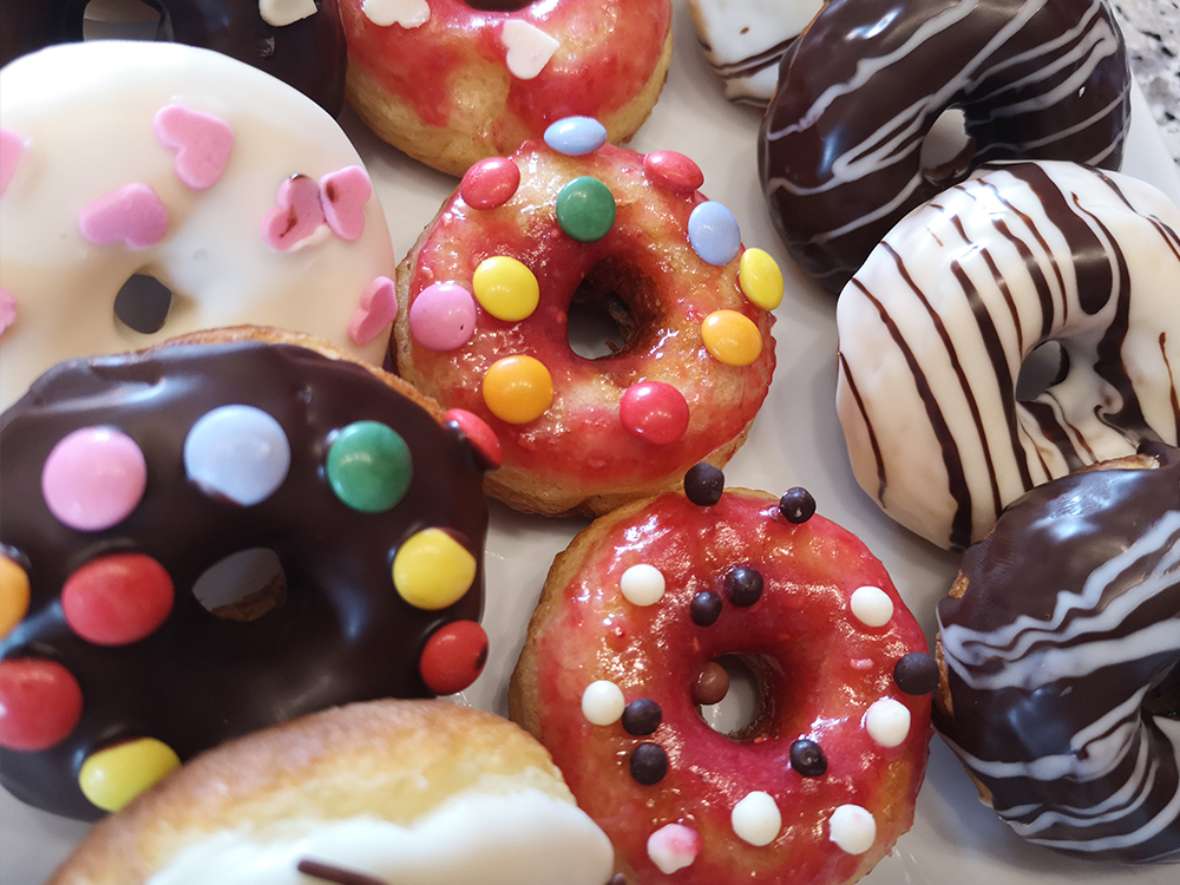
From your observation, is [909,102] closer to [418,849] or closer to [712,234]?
[712,234]

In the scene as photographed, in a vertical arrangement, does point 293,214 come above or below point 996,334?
above

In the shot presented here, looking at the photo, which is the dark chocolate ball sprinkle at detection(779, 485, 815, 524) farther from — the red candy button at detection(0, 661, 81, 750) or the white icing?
the red candy button at detection(0, 661, 81, 750)

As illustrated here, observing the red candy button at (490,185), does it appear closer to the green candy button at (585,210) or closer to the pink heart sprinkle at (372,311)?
the green candy button at (585,210)

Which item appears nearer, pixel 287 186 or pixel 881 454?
pixel 287 186

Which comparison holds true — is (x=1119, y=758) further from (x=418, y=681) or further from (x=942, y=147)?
(x=942, y=147)

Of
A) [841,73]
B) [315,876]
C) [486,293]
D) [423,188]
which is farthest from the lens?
[423,188]

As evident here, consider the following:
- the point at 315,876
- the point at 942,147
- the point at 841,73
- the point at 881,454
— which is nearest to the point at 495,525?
the point at 881,454

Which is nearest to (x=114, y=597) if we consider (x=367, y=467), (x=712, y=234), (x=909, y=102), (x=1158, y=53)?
(x=367, y=467)
